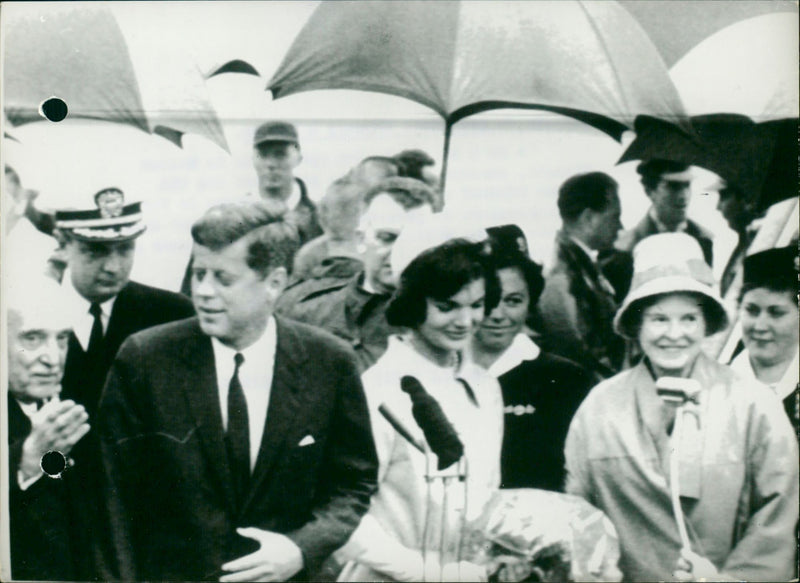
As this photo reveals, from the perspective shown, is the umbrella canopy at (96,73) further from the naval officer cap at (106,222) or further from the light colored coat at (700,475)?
the light colored coat at (700,475)

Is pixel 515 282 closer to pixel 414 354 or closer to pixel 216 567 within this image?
pixel 414 354

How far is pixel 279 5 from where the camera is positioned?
337 cm

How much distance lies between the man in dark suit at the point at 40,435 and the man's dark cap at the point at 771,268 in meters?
2.76

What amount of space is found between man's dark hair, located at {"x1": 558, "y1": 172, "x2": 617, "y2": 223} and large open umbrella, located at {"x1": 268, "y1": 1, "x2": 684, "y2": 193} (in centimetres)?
20

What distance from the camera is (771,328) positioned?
3.35 meters

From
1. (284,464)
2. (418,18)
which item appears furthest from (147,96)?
(284,464)

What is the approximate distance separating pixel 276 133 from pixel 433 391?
1.22 m

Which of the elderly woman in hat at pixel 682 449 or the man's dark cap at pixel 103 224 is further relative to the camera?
the man's dark cap at pixel 103 224

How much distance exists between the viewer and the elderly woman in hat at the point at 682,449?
329 cm

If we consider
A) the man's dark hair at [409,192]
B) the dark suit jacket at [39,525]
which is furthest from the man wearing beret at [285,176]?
the dark suit jacket at [39,525]

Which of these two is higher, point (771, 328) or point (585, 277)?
point (585, 277)

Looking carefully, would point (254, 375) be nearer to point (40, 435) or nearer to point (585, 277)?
point (40, 435)

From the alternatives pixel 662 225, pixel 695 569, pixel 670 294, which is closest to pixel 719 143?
pixel 662 225

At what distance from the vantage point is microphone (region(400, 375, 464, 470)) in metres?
3.29
